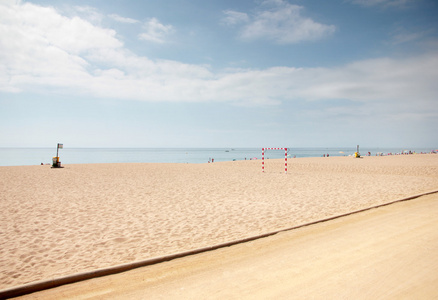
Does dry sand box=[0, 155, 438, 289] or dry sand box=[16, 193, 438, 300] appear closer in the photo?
dry sand box=[16, 193, 438, 300]

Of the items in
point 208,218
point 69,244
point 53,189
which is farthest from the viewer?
point 53,189

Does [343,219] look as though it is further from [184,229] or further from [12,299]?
[12,299]

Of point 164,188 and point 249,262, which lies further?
point 164,188

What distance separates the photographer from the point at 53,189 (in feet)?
40.4

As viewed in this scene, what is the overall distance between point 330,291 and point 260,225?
3.13 m

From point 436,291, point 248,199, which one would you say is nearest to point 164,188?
point 248,199

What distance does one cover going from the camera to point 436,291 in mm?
3328

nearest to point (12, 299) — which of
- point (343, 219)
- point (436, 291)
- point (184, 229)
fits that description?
point (184, 229)

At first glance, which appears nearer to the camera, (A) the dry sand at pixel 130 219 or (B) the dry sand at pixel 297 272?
(B) the dry sand at pixel 297 272

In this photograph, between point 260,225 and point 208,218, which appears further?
point 208,218

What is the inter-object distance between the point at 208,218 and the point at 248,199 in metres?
3.14

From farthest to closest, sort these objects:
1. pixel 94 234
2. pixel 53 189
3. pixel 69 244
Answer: pixel 53 189
pixel 94 234
pixel 69 244

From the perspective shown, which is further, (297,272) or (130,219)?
(130,219)

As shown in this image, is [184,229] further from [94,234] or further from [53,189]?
[53,189]
